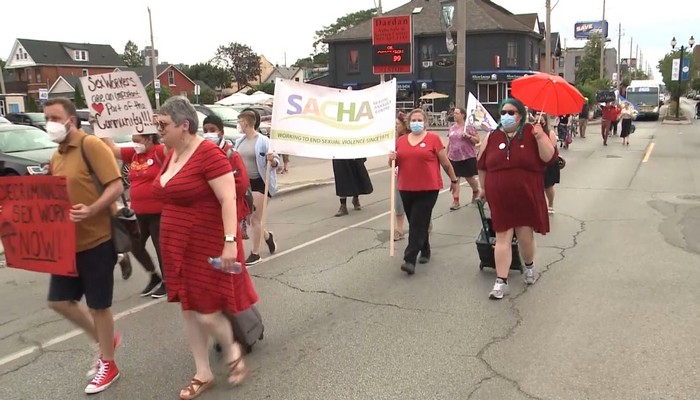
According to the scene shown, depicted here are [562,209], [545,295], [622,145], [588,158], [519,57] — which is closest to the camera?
[545,295]

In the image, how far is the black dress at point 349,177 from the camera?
388 inches

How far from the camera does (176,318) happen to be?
514 centimetres

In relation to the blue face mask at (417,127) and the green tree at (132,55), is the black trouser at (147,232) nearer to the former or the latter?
the blue face mask at (417,127)

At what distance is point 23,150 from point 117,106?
8.19 m

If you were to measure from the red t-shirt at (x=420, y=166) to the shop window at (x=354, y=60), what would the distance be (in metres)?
45.5

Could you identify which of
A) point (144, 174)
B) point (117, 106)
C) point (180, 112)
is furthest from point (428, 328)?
point (117, 106)

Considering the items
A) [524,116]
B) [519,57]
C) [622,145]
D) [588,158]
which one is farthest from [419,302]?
[519,57]

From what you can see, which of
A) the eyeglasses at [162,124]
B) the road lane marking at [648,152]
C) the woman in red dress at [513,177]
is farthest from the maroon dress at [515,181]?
the road lane marking at [648,152]

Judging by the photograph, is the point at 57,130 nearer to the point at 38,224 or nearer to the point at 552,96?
the point at 38,224

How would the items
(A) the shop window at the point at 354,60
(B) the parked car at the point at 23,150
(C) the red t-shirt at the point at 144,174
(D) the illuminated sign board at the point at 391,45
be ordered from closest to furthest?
1. (C) the red t-shirt at the point at 144,174
2. (B) the parked car at the point at 23,150
3. (D) the illuminated sign board at the point at 391,45
4. (A) the shop window at the point at 354,60

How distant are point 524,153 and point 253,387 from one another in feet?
9.80

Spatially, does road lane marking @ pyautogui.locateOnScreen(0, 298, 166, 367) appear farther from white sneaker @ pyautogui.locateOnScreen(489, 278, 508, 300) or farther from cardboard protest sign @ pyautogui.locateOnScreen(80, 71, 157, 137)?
white sneaker @ pyautogui.locateOnScreen(489, 278, 508, 300)

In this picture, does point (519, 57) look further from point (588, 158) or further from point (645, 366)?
point (645, 366)

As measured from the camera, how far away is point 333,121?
7094mm
